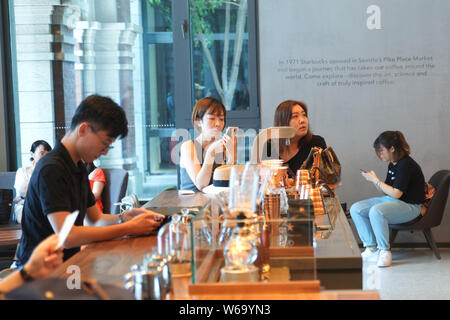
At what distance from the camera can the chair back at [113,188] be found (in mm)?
4551

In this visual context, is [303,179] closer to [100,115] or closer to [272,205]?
[272,205]

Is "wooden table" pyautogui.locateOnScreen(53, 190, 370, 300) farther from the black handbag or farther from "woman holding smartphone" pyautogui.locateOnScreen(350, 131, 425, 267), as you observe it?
the black handbag

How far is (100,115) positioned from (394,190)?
3635 millimetres

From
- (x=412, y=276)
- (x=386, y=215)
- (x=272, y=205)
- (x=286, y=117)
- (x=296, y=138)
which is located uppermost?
(x=286, y=117)

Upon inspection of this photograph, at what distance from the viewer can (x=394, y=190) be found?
527 cm

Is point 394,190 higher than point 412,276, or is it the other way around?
point 394,190

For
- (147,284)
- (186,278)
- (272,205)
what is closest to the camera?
(147,284)

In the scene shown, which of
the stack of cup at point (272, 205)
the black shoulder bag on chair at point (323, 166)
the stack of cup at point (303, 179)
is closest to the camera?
the stack of cup at point (272, 205)

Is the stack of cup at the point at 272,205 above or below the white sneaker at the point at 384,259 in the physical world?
above

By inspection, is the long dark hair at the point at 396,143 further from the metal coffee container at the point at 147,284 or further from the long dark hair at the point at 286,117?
the metal coffee container at the point at 147,284

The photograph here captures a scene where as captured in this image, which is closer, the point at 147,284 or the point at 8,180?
the point at 147,284

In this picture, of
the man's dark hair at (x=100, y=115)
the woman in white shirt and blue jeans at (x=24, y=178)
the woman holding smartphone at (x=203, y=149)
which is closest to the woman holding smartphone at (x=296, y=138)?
the woman holding smartphone at (x=203, y=149)

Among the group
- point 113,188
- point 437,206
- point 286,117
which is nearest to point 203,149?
point 286,117

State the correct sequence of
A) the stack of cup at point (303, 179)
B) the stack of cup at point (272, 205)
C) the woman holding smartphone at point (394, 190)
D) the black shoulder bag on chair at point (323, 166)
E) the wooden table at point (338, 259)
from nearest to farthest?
the wooden table at point (338, 259) < the stack of cup at point (272, 205) < the stack of cup at point (303, 179) < the black shoulder bag on chair at point (323, 166) < the woman holding smartphone at point (394, 190)
